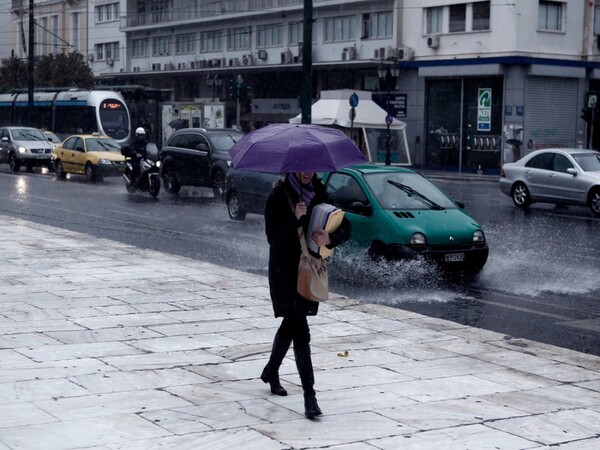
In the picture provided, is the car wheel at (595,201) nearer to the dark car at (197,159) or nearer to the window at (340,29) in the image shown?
the dark car at (197,159)

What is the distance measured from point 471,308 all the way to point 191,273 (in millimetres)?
3627

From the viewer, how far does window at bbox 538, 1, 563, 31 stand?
44750mm

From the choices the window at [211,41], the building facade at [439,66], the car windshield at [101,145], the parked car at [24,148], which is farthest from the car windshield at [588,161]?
the window at [211,41]

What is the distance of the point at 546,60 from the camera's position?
1742 inches

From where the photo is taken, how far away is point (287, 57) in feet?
178

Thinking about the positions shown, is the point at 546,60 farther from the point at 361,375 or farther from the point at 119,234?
the point at 361,375

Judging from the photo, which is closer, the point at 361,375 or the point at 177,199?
the point at 361,375

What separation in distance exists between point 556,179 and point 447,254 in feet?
40.3

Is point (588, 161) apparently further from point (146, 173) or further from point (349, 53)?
point (349, 53)

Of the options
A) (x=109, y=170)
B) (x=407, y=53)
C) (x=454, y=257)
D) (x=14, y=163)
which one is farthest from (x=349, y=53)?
(x=454, y=257)

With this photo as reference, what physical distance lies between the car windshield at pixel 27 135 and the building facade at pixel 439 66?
26.1 feet

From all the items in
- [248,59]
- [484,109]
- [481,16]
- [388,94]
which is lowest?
[484,109]

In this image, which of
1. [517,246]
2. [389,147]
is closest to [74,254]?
[517,246]

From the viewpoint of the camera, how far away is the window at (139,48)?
6819 centimetres
